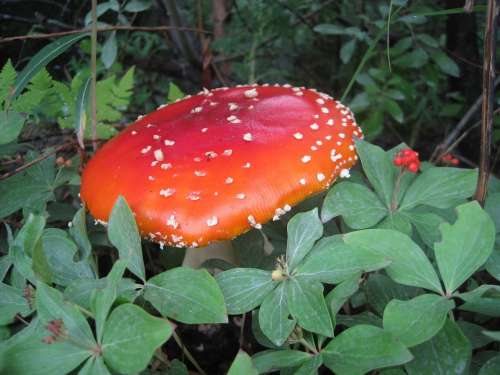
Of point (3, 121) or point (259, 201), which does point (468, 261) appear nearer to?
point (259, 201)

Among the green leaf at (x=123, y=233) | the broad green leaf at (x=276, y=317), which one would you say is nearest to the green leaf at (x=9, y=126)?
the green leaf at (x=123, y=233)

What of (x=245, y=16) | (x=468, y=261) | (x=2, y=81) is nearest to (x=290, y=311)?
(x=468, y=261)

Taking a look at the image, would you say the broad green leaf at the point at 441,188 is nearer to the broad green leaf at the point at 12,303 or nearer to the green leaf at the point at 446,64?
the broad green leaf at the point at 12,303

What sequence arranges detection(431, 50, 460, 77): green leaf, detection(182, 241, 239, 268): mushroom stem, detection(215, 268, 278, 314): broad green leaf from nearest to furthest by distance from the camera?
detection(215, 268, 278, 314): broad green leaf
detection(182, 241, 239, 268): mushroom stem
detection(431, 50, 460, 77): green leaf

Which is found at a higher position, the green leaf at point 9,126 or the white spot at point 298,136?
the green leaf at point 9,126

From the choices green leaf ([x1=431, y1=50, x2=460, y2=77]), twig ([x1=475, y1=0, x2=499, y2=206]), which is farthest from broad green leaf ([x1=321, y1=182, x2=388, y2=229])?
green leaf ([x1=431, y1=50, x2=460, y2=77])

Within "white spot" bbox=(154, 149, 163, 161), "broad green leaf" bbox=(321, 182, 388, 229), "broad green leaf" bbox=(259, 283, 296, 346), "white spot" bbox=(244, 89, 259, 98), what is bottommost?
"broad green leaf" bbox=(259, 283, 296, 346)

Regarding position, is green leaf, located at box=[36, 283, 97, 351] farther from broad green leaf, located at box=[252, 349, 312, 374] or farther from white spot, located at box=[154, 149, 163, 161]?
white spot, located at box=[154, 149, 163, 161]

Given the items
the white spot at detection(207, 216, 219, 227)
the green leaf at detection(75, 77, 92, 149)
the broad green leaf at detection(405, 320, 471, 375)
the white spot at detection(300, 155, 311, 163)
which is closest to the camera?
the broad green leaf at detection(405, 320, 471, 375)
